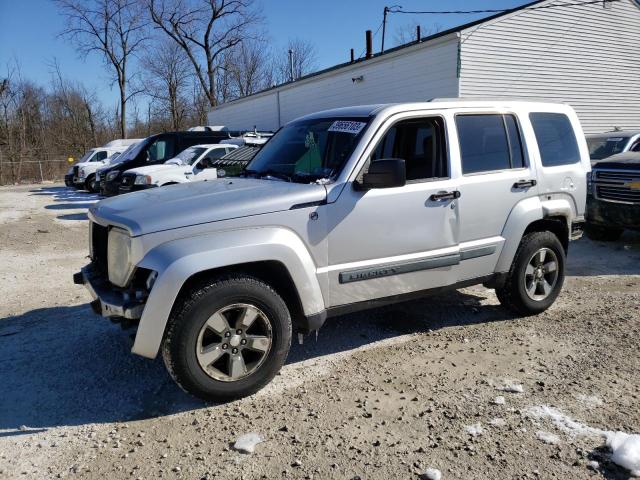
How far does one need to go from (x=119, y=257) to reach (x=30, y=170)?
34.9 metres

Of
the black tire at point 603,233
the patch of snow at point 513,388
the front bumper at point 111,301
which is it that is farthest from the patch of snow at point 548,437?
the black tire at point 603,233

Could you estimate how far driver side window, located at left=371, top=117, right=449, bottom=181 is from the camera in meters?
4.17

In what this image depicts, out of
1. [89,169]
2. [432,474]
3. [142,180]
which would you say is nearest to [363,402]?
[432,474]

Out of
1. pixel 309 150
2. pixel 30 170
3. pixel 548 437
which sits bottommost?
pixel 548 437

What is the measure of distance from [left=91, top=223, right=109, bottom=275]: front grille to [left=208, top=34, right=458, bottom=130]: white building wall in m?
12.2

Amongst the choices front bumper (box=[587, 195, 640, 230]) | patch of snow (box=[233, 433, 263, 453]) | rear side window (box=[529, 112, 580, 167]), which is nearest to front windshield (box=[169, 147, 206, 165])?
front bumper (box=[587, 195, 640, 230])

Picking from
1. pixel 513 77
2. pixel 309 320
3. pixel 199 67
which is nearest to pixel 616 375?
pixel 309 320

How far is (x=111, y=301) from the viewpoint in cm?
327

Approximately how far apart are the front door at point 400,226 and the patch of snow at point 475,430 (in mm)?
1176

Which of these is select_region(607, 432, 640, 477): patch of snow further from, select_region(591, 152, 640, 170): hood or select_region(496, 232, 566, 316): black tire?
select_region(591, 152, 640, 170): hood

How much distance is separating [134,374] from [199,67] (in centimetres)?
4085

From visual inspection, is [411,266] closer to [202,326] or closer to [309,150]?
[309,150]

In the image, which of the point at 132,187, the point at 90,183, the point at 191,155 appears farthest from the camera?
the point at 90,183

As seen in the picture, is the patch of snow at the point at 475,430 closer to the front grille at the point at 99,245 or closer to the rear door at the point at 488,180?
the rear door at the point at 488,180
